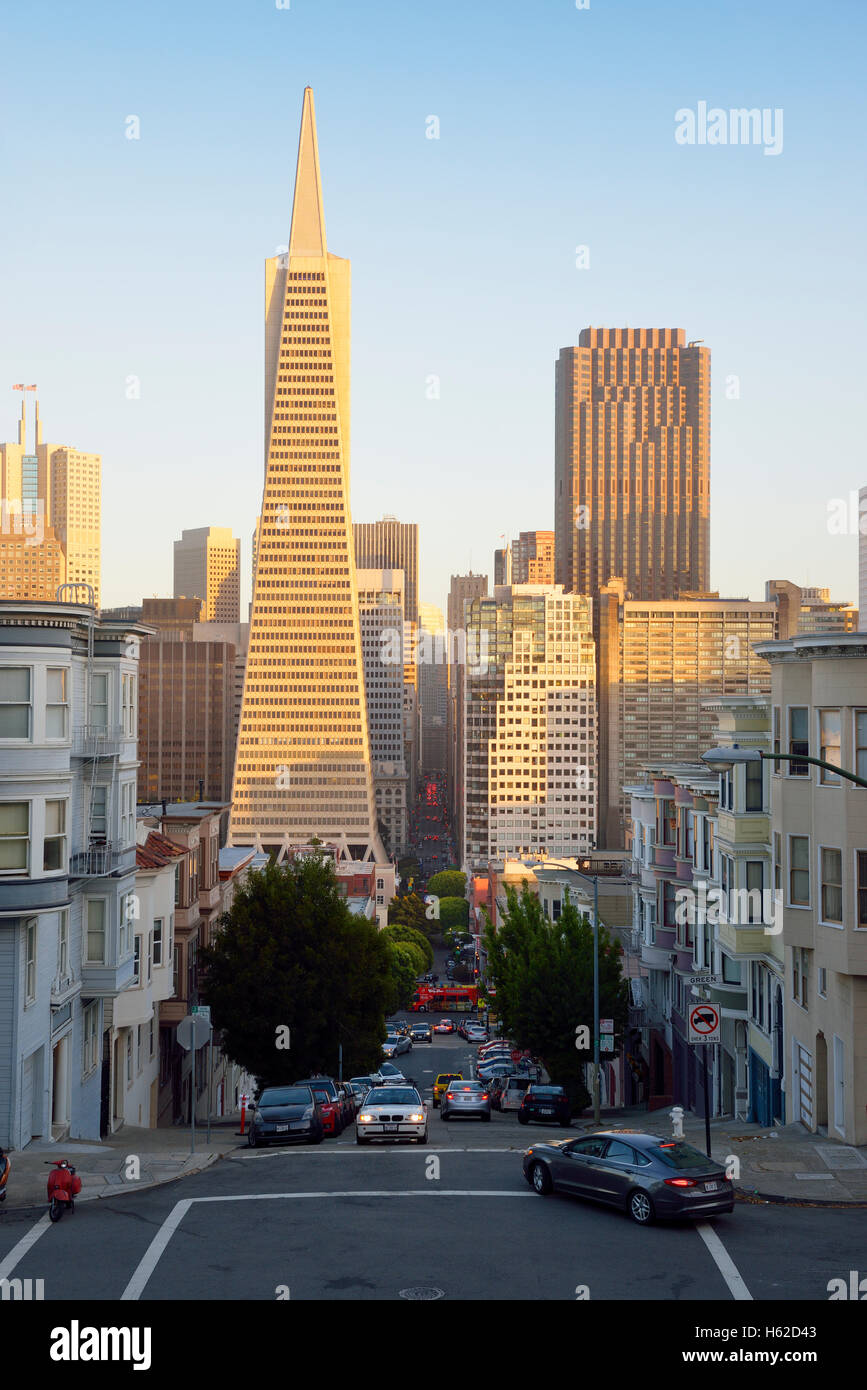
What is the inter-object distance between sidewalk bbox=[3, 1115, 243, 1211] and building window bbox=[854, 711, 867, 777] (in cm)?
1511

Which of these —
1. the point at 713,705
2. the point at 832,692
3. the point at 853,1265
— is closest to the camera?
the point at 853,1265

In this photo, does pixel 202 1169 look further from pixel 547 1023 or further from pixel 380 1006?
pixel 547 1023

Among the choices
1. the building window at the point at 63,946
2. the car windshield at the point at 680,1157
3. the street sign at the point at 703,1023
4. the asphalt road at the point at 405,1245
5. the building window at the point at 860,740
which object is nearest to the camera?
the asphalt road at the point at 405,1245

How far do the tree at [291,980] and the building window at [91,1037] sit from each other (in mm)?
8078

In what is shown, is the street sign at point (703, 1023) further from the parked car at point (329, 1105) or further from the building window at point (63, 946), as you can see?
the building window at point (63, 946)

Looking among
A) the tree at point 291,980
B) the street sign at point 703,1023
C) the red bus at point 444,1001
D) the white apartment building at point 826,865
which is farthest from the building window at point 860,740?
the red bus at point 444,1001

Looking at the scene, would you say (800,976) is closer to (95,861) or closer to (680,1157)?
(680,1157)

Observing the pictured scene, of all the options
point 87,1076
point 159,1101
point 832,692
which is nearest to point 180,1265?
point 832,692

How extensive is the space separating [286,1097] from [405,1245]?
53.9 feet

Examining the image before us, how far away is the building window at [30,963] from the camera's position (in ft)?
101

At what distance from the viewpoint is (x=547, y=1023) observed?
5503 centimetres

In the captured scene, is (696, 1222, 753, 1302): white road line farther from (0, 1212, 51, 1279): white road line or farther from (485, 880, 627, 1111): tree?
(485, 880, 627, 1111): tree

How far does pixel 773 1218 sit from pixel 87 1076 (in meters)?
21.7

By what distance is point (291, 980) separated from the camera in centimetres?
4688
